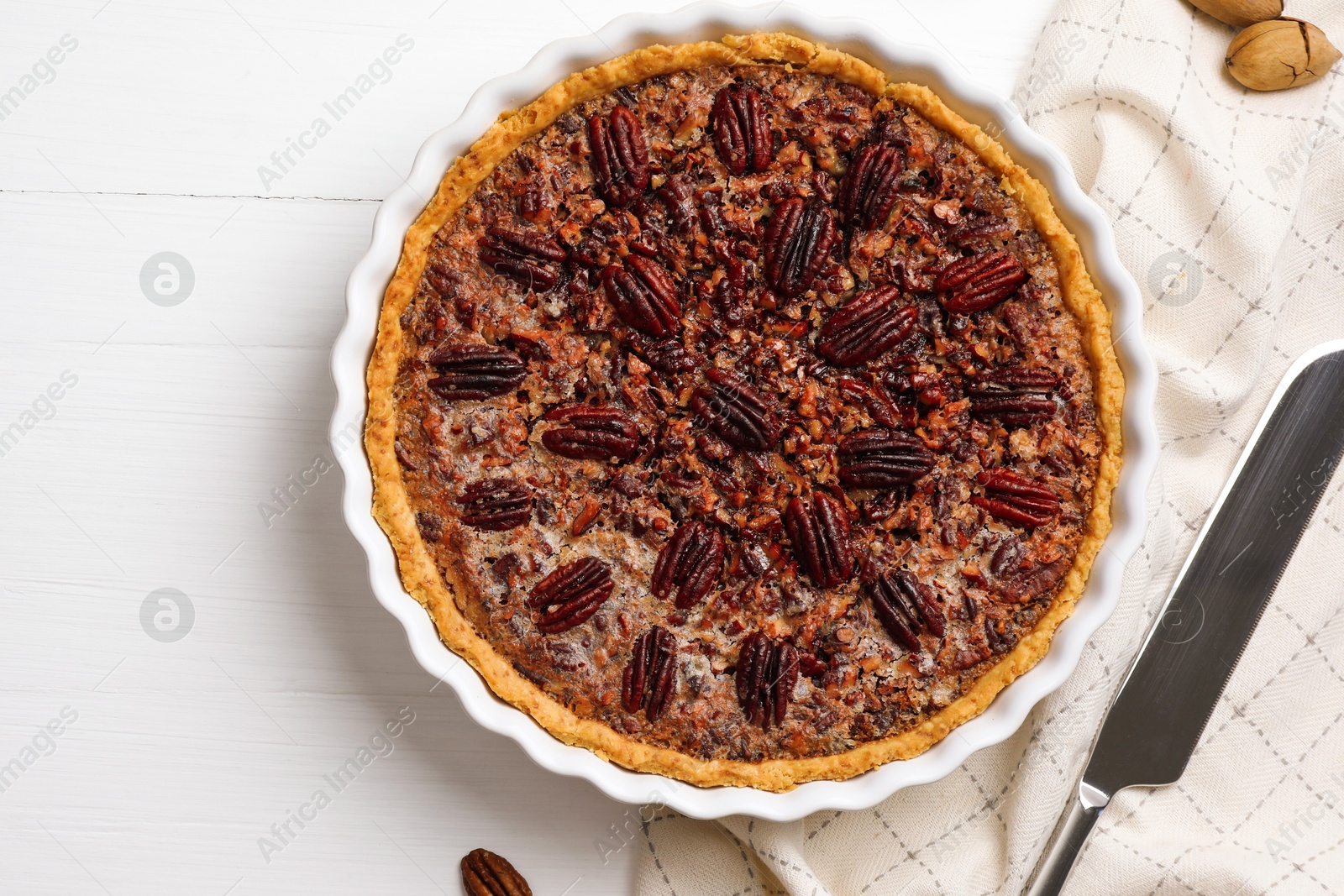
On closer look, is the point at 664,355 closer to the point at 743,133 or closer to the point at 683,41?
the point at 743,133

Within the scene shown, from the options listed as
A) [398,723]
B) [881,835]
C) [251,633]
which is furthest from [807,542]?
[251,633]

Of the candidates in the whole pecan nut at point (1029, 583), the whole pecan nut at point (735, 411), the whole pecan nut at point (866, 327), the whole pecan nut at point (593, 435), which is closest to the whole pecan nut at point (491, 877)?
the whole pecan nut at point (593, 435)

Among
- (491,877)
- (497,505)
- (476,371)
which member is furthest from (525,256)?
(491,877)

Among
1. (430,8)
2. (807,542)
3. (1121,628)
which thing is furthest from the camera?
(430,8)

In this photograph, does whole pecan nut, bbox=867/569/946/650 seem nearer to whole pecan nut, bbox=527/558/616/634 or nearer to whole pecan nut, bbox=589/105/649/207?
whole pecan nut, bbox=527/558/616/634

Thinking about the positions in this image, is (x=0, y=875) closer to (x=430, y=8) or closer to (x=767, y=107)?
(x=430, y=8)

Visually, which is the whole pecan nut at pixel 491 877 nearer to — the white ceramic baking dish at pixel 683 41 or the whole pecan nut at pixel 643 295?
the white ceramic baking dish at pixel 683 41
